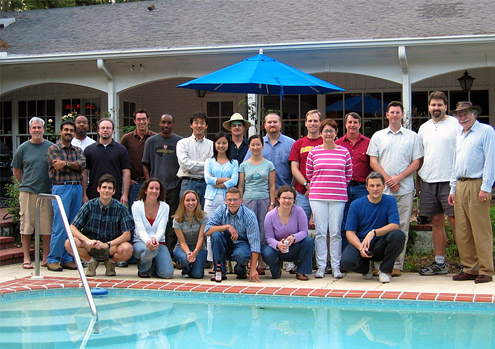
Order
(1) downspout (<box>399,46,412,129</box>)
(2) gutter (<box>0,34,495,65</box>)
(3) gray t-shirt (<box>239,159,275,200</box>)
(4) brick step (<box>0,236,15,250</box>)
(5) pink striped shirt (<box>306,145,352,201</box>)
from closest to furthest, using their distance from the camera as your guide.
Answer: (5) pink striped shirt (<box>306,145,352,201</box>), (3) gray t-shirt (<box>239,159,275,200</box>), (4) brick step (<box>0,236,15,250</box>), (2) gutter (<box>0,34,495,65</box>), (1) downspout (<box>399,46,412,129</box>)

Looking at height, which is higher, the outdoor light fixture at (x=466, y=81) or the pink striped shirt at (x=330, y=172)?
the outdoor light fixture at (x=466, y=81)

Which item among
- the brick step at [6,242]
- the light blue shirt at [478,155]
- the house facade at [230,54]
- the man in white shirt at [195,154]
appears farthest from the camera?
the house facade at [230,54]

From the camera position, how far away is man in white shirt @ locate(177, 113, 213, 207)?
23.1 ft

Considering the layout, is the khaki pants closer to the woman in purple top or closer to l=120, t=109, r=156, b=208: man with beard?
the woman in purple top

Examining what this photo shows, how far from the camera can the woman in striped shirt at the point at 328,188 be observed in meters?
6.44

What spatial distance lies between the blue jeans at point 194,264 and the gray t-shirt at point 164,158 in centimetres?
98

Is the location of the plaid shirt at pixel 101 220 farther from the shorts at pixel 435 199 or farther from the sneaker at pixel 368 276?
the shorts at pixel 435 199

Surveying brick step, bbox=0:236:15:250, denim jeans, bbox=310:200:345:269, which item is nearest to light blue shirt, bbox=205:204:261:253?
denim jeans, bbox=310:200:345:269

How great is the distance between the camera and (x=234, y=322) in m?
5.18

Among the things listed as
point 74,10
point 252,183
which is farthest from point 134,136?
point 74,10

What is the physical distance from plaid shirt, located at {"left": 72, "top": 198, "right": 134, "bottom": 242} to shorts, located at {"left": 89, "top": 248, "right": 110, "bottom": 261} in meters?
0.15

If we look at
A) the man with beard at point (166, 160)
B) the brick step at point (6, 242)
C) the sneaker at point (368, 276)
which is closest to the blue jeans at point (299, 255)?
the sneaker at point (368, 276)

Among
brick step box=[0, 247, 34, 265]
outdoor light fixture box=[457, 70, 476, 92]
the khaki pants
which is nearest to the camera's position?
the khaki pants

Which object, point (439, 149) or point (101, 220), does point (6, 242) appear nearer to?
point (101, 220)
